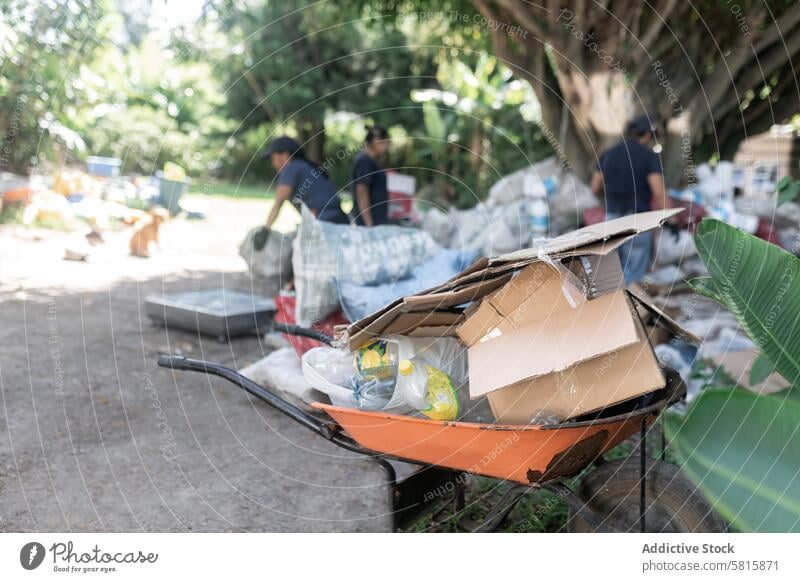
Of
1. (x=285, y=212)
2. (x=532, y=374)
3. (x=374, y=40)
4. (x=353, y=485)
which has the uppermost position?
(x=374, y=40)

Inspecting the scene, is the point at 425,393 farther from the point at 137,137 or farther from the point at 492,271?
the point at 137,137

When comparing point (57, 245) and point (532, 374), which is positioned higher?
point (57, 245)

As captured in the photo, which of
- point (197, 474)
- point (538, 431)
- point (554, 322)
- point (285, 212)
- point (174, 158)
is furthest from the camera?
point (174, 158)

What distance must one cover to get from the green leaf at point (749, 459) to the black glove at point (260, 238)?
3.65 metres

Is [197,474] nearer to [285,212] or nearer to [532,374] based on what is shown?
[532,374]

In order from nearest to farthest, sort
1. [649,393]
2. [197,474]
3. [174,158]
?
[649,393]
[197,474]
[174,158]

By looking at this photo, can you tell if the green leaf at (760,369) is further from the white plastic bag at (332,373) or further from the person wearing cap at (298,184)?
the person wearing cap at (298,184)

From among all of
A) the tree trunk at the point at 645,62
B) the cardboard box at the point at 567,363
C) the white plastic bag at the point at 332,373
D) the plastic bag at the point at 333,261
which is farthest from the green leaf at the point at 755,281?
the tree trunk at the point at 645,62

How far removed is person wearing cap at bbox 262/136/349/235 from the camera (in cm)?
539

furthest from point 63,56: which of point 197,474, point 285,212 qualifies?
point 197,474

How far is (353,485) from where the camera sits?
11.8 ft

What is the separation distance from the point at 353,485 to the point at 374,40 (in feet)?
56.2

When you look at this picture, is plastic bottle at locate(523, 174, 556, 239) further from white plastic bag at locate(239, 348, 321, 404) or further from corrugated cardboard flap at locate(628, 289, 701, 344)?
corrugated cardboard flap at locate(628, 289, 701, 344)

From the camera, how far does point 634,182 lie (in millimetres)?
5641
